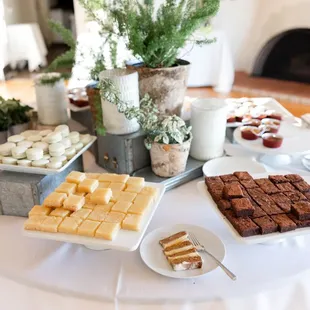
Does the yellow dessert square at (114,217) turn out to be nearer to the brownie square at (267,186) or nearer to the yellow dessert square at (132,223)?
the yellow dessert square at (132,223)

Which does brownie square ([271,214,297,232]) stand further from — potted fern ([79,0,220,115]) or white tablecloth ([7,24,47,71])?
white tablecloth ([7,24,47,71])

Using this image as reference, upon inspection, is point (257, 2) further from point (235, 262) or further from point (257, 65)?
point (235, 262)

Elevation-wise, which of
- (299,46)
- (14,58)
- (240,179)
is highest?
(240,179)

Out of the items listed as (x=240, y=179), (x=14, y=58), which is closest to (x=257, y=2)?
(x=14, y=58)

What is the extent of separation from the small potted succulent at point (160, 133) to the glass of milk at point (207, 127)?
7cm

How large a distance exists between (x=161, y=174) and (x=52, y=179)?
0.32m

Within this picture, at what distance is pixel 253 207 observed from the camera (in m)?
0.88

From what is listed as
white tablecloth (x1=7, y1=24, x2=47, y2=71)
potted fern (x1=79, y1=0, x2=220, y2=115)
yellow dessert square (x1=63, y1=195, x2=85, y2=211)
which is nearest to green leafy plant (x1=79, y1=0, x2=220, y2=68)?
potted fern (x1=79, y1=0, x2=220, y2=115)

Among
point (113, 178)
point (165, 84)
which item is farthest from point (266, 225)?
point (165, 84)

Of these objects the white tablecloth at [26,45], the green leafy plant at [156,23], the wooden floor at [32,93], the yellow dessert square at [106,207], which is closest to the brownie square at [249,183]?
the yellow dessert square at [106,207]

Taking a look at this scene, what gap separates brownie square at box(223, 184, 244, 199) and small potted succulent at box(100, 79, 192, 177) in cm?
24

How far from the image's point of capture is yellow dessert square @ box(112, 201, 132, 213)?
0.89 metres

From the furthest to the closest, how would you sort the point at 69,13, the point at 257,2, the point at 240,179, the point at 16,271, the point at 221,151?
the point at 69,13, the point at 257,2, the point at 221,151, the point at 240,179, the point at 16,271

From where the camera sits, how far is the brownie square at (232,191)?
36.0 inches
